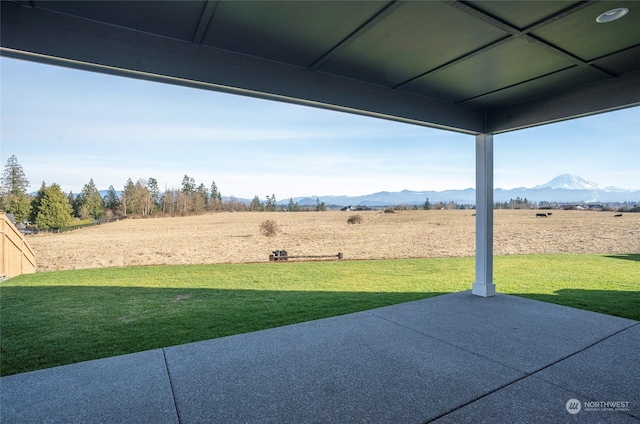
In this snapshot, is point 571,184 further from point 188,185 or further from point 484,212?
point 188,185

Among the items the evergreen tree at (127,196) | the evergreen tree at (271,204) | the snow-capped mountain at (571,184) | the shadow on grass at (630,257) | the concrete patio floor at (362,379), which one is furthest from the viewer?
the snow-capped mountain at (571,184)

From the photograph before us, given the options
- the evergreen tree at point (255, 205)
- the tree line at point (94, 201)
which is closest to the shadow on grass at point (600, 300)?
the evergreen tree at point (255, 205)

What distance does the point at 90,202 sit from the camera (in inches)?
286

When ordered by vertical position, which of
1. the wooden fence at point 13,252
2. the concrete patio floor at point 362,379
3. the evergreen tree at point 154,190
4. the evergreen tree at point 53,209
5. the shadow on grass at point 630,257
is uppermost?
the evergreen tree at point 154,190

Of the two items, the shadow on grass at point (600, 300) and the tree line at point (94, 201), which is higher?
the tree line at point (94, 201)

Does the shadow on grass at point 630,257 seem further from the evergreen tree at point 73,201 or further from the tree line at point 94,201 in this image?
the evergreen tree at point 73,201

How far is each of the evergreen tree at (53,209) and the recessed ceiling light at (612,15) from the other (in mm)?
8413

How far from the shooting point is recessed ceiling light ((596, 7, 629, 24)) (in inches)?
85.3

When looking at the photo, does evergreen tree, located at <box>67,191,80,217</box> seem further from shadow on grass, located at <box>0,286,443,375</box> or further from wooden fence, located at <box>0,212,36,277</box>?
shadow on grass, located at <box>0,286,443,375</box>

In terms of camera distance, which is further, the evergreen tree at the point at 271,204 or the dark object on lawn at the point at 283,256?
the evergreen tree at the point at 271,204

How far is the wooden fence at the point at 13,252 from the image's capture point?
6.05m

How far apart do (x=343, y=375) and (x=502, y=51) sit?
116 inches

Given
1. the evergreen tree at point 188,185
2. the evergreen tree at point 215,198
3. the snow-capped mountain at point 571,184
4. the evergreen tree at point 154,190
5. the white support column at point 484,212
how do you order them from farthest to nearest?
the snow-capped mountain at point 571,184
the evergreen tree at point 215,198
the evergreen tree at point 188,185
the evergreen tree at point 154,190
the white support column at point 484,212

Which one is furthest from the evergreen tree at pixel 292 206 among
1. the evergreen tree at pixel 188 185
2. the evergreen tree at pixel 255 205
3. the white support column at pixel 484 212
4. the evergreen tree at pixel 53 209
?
the white support column at pixel 484 212
